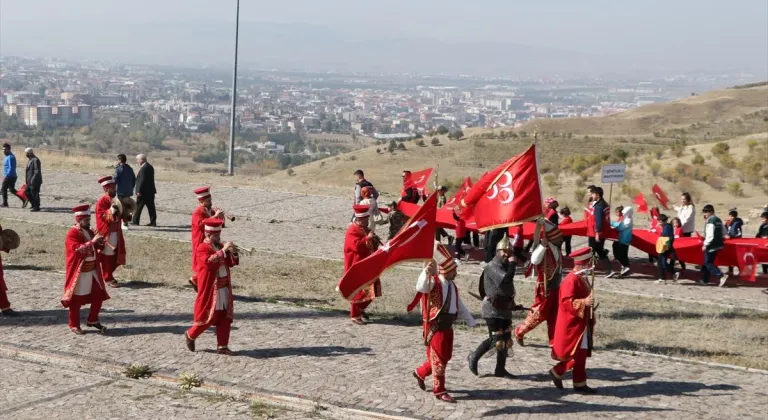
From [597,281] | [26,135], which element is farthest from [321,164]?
[597,281]

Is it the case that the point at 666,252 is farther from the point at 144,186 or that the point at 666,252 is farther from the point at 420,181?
the point at 144,186

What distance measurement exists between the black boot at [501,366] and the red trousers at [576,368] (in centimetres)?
62

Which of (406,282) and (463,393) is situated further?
(406,282)

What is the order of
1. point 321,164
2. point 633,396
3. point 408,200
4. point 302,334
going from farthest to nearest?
1. point 321,164
2. point 408,200
3. point 302,334
4. point 633,396

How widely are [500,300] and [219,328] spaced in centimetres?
341

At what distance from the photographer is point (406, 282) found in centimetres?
1844

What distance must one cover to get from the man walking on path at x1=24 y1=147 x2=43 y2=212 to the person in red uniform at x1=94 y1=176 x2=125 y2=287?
894 centimetres

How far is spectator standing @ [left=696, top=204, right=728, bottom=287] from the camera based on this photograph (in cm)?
1842

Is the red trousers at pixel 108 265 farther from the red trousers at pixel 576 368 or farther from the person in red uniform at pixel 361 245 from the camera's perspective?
the red trousers at pixel 576 368

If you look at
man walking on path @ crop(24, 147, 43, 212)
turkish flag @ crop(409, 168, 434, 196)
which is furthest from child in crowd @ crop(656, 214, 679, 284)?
man walking on path @ crop(24, 147, 43, 212)

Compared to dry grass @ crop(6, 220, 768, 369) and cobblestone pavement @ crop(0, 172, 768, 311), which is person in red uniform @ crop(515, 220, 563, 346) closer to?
dry grass @ crop(6, 220, 768, 369)

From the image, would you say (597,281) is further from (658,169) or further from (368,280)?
(658,169)

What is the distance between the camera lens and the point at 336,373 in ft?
39.1

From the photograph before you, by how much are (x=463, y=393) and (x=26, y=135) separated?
230ft
